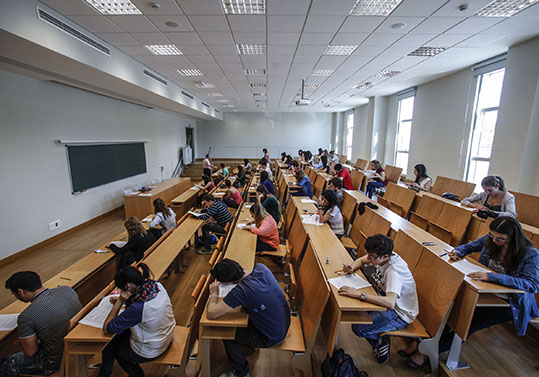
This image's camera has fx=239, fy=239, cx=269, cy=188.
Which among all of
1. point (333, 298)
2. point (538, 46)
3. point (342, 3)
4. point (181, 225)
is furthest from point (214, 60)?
point (538, 46)

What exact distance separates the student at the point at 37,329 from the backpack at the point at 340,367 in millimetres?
2176

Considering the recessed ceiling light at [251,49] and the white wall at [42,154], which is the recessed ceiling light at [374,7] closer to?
the recessed ceiling light at [251,49]

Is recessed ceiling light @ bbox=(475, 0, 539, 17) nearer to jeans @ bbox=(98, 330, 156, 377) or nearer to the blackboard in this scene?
jeans @ bbox=(98, 330, 156, 377)

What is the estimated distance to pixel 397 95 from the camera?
384 inches

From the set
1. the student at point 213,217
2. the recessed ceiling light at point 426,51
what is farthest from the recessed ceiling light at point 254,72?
the student at point 213,217

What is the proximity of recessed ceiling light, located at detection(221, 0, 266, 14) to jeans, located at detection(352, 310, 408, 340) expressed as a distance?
386 centimetres

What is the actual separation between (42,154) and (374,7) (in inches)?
261

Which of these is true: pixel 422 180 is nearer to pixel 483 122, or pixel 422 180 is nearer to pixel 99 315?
Answer: pixel 483 122

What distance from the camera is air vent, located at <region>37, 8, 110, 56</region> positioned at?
10.1ft

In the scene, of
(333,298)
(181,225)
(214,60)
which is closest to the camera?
(333,298)

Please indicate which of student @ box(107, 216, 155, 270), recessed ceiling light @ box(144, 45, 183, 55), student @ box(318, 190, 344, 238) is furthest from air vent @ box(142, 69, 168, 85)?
student @ box(318, 190, 344, 238)

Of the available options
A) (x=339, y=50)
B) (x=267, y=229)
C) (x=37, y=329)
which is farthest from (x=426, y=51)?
(x=37, y=329)

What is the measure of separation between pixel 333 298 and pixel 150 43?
5.07 metres

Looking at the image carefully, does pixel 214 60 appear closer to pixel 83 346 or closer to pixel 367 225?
pixel 367 225
